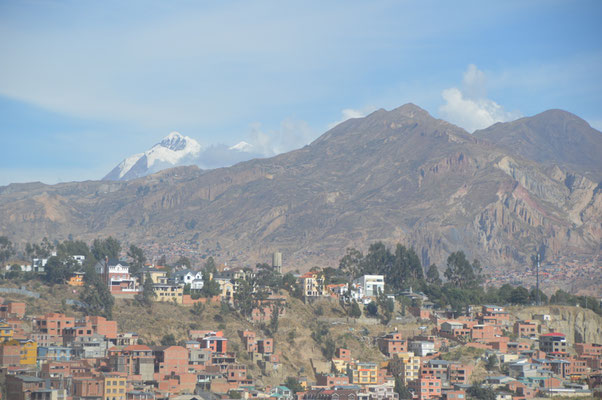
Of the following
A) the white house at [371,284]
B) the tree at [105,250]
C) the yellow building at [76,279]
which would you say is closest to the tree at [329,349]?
the white house at [371,284]

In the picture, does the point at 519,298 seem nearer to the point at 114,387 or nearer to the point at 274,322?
the point at 274,322

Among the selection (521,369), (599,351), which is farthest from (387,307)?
(599,351)

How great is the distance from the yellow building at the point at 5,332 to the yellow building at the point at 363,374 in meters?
36.0

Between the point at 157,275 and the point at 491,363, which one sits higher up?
the point at 157,275

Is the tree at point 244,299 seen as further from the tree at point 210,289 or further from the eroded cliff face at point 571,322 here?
the eroded cliff face at point 571,322

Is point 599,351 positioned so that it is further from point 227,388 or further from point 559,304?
point 227,388

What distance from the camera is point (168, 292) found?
4830 inches

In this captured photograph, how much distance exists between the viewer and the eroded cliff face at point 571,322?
138 meters

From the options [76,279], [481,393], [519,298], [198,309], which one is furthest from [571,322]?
[76,279]

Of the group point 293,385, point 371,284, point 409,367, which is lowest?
point 293,385

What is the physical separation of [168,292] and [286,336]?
613 inches

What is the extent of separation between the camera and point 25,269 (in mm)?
131500

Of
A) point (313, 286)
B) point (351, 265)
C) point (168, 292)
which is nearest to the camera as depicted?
point (168, 292)

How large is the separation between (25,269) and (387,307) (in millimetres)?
47180
